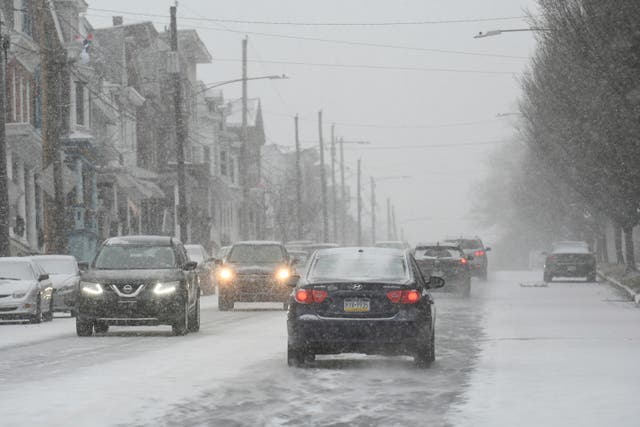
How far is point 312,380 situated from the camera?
16.2 m

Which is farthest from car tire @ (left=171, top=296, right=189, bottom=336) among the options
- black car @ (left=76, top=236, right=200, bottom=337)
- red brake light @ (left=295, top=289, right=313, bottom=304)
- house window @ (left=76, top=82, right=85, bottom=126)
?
house window @ (left=76, top=82, right=85, bottom=126)

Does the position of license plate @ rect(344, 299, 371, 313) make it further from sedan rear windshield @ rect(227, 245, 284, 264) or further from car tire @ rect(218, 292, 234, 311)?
sedan rear windshield @ rect(227, 245, 284, 264)

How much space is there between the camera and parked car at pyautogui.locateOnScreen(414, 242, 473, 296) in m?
41.5

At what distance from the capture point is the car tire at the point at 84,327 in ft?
82.8

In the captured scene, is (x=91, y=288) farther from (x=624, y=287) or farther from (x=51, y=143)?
(x=624, y=287)

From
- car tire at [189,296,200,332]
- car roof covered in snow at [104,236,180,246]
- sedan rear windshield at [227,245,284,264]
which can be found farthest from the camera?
sedan rear windshield at [227,245,284,264]

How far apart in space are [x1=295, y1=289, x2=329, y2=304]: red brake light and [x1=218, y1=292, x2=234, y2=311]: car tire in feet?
59.6

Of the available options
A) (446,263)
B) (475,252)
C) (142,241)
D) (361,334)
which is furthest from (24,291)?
(475,252)

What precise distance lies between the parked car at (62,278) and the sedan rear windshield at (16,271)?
185 cm

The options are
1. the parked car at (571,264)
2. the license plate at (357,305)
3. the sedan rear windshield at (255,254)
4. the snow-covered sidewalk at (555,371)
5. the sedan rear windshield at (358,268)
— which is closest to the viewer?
the snow-covered sidewalk at (555,371)

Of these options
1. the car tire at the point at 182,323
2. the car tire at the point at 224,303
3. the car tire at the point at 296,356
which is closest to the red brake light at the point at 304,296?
the car tire at the point at 296,356

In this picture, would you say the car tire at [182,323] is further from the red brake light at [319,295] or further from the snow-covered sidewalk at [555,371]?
the red brake light at [319,295]

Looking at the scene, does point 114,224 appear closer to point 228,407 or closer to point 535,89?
point 535,89

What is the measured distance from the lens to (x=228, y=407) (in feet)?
43.9
